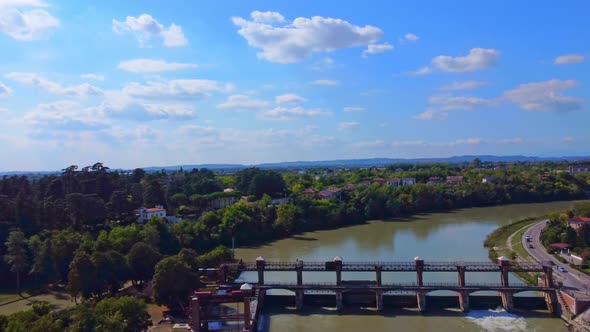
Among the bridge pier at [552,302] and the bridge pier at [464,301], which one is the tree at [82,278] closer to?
the bridge pier at [464,301]

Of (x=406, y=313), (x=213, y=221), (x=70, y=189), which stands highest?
(x=70, y=189)

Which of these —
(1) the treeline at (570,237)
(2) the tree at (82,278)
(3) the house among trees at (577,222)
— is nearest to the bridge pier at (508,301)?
(1) the treeline at (570,237)

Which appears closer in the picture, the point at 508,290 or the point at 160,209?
the point at 508,290

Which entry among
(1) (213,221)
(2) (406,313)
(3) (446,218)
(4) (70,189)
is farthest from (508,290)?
(4) (70,189)

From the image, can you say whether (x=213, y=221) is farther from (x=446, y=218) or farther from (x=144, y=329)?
(x=446, y=218)

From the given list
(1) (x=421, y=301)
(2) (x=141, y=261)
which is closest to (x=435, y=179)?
(1) (x=421, y=301)
